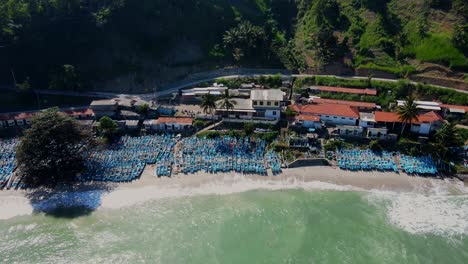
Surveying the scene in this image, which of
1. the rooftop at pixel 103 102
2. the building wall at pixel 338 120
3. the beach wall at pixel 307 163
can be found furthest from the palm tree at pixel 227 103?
the rooftop at pixel 103 102

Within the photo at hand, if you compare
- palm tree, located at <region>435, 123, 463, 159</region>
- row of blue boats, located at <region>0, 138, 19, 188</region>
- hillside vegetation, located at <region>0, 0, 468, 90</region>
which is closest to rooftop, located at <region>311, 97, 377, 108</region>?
hillside vegetation, located at <region>0, 0, 468, 90</region>

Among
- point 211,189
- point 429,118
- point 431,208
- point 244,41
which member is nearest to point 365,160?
point 431,208

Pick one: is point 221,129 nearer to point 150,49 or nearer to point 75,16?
point 150,49

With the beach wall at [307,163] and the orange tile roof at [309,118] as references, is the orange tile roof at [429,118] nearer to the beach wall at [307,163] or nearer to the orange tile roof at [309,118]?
the orange tile roof at [309,118]

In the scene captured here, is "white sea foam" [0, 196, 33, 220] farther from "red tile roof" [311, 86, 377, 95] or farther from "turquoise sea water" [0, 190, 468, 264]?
"red tile roof" [311, 86, 377, 95]

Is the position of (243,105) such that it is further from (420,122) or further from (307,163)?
(420,122)

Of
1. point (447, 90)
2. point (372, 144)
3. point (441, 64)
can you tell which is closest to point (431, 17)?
point (441, 64)
